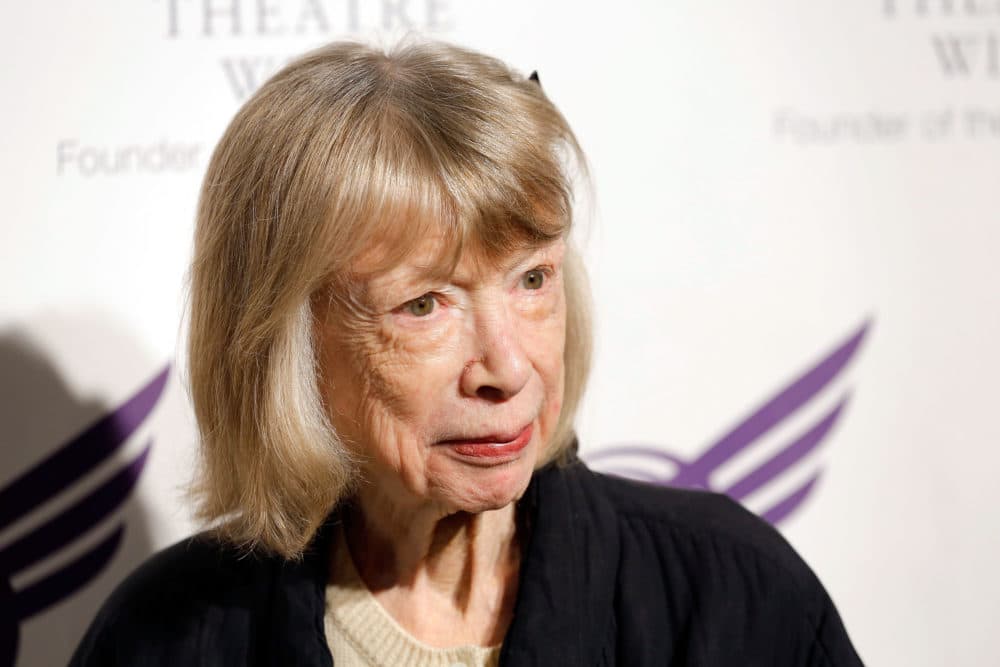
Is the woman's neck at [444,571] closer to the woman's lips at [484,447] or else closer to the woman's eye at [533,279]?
the woman's lips at [484,447]

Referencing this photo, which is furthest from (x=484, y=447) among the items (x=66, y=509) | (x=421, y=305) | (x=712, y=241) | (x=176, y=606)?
(x=66, y=509)

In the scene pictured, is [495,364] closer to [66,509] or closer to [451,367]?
[451,367]

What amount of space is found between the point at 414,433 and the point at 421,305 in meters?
0.13

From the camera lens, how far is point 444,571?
126 cm

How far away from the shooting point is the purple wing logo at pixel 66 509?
173 centimetres

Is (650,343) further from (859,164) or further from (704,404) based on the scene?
(859,164)

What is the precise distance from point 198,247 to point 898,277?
3.48 ft

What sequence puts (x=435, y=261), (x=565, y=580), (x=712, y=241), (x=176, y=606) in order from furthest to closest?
(x=712, y=241) < (x=176, y=606) < (x=565, y=580) < (x=435, y=261)

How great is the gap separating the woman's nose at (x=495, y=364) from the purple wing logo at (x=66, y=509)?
2.67 ft

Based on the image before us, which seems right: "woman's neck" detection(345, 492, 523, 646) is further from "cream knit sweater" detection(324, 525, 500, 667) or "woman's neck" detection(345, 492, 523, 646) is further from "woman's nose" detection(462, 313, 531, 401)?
"woman's nose" detection(462, 313, 531, 401)

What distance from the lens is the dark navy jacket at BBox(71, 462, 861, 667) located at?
1.19m

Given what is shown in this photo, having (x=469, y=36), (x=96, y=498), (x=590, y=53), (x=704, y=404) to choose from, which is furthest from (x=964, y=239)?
(x=96, y=498)

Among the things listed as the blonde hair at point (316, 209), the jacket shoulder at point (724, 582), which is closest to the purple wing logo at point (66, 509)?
the blonde hair at point (316, 209)

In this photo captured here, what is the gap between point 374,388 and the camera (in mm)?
1112
